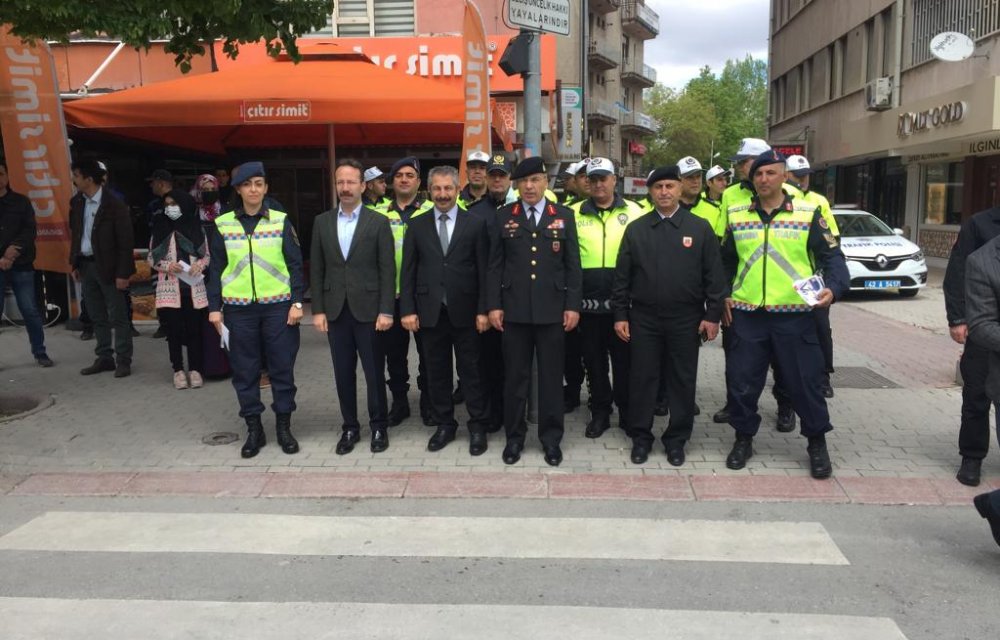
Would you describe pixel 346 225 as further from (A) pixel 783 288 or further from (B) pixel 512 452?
(A) pixel 783 288

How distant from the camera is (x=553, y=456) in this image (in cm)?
552

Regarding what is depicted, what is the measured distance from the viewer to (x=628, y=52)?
68.9 metres

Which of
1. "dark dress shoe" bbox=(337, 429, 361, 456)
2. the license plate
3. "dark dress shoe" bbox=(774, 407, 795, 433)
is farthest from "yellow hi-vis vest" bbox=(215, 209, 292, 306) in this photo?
the license plate

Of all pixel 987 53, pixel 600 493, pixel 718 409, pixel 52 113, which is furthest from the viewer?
pixel 987 53

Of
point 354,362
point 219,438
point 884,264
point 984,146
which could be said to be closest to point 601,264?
point 354,362

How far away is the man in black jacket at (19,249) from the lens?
8.23 metres

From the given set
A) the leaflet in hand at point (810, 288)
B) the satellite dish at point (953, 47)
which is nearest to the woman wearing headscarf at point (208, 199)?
the leaflet in hand at point (810, 288)

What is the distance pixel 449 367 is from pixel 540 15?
3087 mm

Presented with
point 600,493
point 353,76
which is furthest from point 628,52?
point 600,493

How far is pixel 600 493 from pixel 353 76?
19.9ft

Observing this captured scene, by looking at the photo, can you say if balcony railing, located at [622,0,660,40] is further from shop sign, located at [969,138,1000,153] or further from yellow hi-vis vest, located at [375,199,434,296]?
yellow hi-vis vest, located at [375,199,434,296]

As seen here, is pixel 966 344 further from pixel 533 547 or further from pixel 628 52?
pixel 628 52

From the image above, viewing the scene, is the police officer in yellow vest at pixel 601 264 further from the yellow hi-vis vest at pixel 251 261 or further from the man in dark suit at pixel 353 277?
the yellow hi-vis vest at pixel 251 261

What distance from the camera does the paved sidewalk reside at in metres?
5.35
